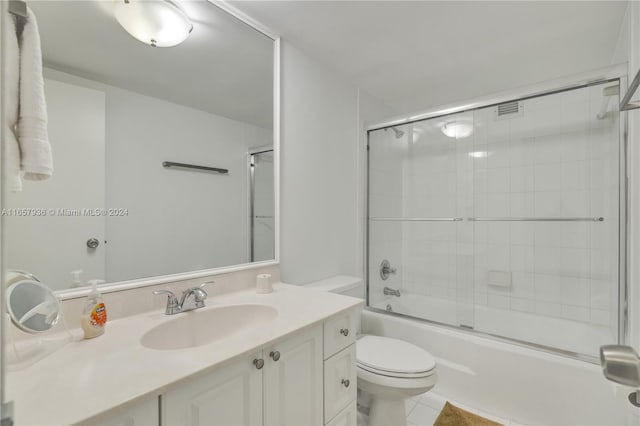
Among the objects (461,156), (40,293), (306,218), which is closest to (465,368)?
(306,218)

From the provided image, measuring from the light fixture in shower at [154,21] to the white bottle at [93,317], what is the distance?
972 mm

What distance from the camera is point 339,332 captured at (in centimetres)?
115

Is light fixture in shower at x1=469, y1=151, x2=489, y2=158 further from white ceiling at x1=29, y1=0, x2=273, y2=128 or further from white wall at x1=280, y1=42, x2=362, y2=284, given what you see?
white ceiling at x1=29, y1=0, x2=273, y2=128

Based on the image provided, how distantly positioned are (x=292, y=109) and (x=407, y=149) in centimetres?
124

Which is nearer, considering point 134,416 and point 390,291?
point 134,416

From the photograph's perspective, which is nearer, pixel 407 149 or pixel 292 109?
pixel 292 109

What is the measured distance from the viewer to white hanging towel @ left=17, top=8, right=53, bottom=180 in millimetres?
565

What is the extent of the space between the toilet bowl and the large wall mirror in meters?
0.79

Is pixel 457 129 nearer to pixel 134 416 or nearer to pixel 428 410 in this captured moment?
pixel 428 410

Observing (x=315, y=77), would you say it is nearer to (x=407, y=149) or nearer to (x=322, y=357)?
(x=407, y=149)

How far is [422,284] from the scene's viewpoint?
2461 millimetres

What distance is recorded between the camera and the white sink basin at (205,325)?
0.97 m

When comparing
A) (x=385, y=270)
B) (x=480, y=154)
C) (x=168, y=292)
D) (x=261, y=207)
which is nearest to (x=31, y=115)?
(x=168, y=292)

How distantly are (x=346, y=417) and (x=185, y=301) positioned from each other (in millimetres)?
794
